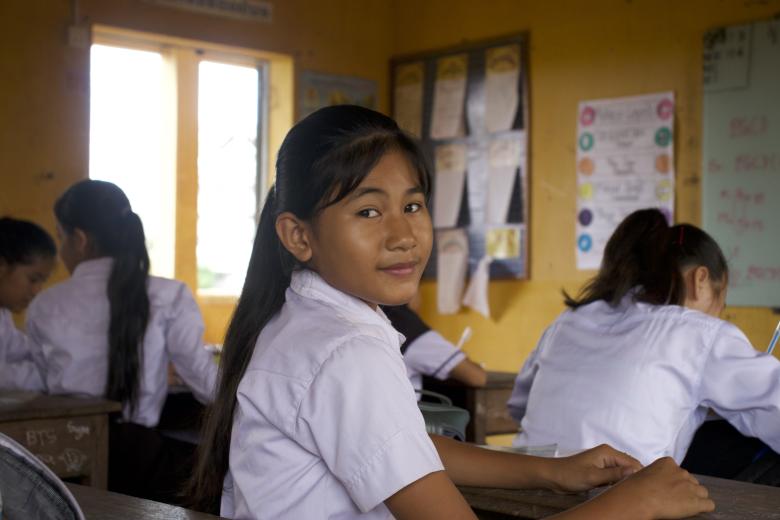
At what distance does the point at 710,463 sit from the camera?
2.20 metres

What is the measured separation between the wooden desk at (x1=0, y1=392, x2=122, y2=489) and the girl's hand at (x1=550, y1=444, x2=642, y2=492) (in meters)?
1.34

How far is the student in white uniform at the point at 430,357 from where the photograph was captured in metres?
3.26

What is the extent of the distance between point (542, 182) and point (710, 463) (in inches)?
102

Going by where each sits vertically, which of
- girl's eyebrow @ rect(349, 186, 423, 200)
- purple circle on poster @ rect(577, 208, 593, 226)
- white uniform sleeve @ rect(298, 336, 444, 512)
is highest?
purple circle on poster @ rect(577, 208, 593, 226)

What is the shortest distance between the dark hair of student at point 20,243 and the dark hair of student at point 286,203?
220cm

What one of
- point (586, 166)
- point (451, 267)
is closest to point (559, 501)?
point (586, 166)

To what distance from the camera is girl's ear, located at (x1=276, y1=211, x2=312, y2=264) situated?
126 centimetres

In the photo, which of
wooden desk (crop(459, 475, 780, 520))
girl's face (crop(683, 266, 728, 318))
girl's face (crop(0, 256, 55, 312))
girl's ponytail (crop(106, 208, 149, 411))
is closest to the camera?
wooden desk (crop(459, 475, 780, 520))

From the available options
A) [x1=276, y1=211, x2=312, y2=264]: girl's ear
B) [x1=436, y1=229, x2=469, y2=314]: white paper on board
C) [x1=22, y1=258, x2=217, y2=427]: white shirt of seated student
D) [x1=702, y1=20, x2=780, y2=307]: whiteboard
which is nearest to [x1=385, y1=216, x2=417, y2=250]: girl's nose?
[x1=276, y1=211, x2=312, y2=264]: girl's ear

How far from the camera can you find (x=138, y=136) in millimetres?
4605

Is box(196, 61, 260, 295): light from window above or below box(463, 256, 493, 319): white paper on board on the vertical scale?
above

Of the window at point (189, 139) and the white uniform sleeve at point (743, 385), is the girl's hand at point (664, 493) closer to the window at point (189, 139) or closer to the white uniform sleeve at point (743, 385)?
the white uniform sleeve at point (743, 385)

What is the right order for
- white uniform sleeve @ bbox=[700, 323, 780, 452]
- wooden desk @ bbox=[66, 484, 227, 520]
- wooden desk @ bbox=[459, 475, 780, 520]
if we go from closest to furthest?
wooden desk @ bbox=[66, 484, 227, 520], wooden desk @ bbox=[459, 475, 780, 520], white uniform sleeve @ bbox=[700, 323, 780, 452]

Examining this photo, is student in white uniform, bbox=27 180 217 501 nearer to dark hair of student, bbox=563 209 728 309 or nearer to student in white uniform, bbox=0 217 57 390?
student in white uniform, bbox=0 217 57 390
